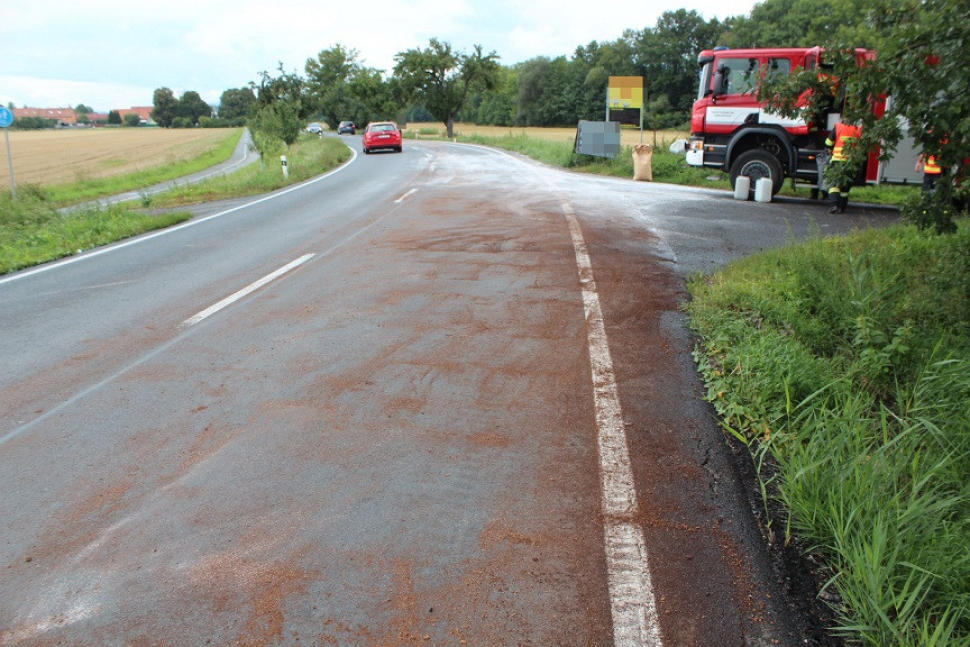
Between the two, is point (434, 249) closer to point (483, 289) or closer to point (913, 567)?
point (483, 289)

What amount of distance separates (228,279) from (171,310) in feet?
4.31

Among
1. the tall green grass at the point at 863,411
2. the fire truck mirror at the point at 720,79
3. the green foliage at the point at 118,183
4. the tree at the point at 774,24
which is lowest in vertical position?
the green foliage at the point at 118,183

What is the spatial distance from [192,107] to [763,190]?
15536 centimetres

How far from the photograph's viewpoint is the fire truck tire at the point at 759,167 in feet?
48.6

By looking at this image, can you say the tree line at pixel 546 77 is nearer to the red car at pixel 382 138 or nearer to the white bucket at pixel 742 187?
the red car at pixel 382 138

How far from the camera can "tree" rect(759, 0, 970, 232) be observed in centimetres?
443

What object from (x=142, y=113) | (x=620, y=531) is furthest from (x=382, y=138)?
(x=142, y=113)

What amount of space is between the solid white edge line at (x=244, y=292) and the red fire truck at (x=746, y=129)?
10.0 metres

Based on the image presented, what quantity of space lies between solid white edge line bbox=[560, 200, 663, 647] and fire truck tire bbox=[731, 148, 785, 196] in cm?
1145

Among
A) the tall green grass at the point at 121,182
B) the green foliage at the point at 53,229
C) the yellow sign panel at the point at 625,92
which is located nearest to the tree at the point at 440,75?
the tall green grass at the point at 121,182

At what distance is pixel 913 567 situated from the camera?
250cm

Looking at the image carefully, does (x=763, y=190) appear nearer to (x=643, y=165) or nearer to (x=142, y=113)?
(x=643, y=165)

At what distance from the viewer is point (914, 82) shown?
462 cm

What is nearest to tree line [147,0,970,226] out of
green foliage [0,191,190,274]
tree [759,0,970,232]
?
tree [759,0,970,232]
